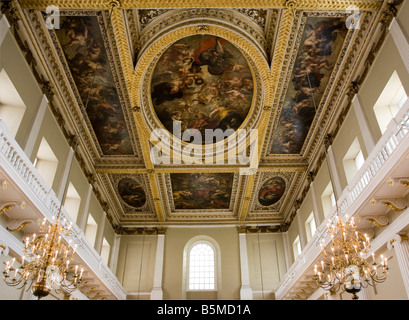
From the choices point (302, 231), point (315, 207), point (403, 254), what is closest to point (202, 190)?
point (302, 231)

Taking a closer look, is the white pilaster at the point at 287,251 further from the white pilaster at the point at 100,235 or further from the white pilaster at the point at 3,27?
the white pilaster at the point at 3,27

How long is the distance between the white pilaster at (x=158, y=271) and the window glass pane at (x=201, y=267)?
→ 1.59 metres

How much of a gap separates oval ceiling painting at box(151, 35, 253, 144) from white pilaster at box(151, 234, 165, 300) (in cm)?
707

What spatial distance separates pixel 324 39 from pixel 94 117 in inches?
324

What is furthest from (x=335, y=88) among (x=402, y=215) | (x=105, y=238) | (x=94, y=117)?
(x=105, y=238)

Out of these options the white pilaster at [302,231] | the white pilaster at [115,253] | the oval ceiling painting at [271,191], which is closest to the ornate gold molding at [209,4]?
the oval ceiling painting at [271,191]

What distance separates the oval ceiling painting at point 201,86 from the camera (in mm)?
10977

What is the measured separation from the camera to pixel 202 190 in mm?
17250

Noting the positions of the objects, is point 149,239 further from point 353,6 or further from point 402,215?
point 353,6

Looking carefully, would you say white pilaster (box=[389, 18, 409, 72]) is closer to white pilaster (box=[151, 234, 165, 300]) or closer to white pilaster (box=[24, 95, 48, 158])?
white pilaster (box=[24, 95, 48, 158])

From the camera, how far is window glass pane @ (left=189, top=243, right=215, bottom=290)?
17.7 metres

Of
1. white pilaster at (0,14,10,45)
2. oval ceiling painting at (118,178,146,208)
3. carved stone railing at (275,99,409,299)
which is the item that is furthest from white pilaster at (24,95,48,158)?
carved stone railing at (275,99,409,299)
